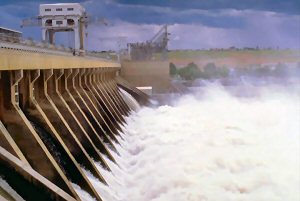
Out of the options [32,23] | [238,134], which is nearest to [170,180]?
[238,134]

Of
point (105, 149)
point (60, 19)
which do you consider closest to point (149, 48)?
point (60, 19)

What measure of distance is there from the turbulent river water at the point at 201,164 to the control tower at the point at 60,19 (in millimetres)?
26436

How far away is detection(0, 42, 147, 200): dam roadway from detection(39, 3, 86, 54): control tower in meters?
32.2

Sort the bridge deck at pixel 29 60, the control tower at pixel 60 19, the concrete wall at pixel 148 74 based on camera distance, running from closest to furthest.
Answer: the bridge deck at pixel 29 60 → the concrete wall at pixel 148 74 → the control tower at pixel 60 19

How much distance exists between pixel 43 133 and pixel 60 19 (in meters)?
40.0

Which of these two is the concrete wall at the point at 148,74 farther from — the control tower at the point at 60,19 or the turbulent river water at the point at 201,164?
the turbulent river water at the point at 201,164

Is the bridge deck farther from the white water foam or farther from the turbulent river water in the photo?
the white water foam

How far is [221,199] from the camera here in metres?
10.8

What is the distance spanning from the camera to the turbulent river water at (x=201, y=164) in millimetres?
11406

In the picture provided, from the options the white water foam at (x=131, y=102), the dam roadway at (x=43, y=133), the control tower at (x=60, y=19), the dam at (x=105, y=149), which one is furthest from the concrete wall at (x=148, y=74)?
the dam roadway at (x=43, y=133)

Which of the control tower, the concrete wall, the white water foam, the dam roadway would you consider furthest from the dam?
the control tower

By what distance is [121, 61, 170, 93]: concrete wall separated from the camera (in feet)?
146

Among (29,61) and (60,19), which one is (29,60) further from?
Answer: (60,19)

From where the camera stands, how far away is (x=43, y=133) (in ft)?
35.8
